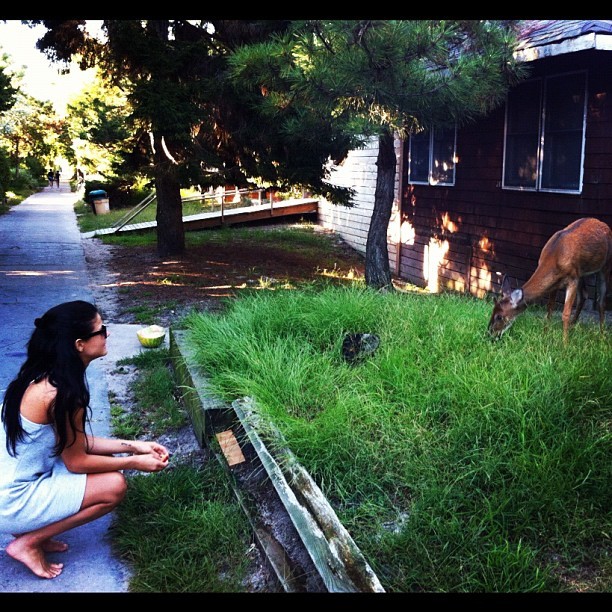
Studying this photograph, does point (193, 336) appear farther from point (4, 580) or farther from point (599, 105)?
point (599, 105)

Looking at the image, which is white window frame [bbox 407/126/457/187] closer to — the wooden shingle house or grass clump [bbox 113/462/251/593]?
the wooden shingle house

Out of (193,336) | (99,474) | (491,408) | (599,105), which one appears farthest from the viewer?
(599,105)

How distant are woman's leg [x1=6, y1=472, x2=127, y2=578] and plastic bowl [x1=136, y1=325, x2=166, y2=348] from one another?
3.85 meters

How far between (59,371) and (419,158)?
33.2 ft

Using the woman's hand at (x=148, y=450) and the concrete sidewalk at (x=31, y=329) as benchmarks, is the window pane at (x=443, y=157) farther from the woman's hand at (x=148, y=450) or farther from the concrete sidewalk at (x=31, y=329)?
the woman's hand at (x=148, y=450)

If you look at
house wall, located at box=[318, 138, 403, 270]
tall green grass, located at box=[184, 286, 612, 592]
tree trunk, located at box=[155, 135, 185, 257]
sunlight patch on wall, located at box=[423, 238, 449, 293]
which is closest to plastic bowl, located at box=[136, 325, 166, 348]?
tall green grass, located at box=[184, 286, 612, 592]

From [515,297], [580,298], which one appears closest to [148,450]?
[515,297]

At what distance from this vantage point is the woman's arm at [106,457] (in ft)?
11.0

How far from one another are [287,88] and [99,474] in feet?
18.7

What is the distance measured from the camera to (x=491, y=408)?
396 centimetres

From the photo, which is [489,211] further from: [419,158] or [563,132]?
[419,158]

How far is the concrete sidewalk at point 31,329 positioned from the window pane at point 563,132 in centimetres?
539

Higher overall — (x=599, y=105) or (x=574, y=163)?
(x=599, y=105)
